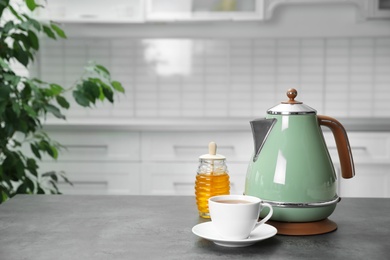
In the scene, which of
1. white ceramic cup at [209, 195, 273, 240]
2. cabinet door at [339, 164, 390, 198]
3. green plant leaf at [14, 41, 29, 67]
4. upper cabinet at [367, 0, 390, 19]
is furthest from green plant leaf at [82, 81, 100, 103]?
upper cabinet at [367, 0, 390, 19]

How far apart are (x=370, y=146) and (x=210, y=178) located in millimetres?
2159

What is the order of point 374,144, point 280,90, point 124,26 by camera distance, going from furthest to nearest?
point 280,90 < point 124,26 < point 374,144

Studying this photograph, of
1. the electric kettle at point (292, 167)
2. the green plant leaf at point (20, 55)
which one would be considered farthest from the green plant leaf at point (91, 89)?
the electric kettle at point (292, 167)

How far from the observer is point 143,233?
1.18m

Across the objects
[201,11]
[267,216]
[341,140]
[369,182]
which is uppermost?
[201,11]

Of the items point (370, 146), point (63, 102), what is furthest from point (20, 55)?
point (370, 146)

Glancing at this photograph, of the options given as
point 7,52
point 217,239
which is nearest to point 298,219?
point 217,239

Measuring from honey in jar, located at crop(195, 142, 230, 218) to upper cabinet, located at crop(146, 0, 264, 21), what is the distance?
2.19 metres

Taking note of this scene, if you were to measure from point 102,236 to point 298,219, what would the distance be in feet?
1.24

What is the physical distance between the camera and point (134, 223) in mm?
1271

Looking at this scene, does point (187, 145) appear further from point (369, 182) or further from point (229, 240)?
point (229, 240)

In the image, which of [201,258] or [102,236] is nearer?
[201,258]

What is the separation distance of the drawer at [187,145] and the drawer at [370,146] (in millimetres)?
469

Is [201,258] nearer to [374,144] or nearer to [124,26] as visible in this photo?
[374,144]
